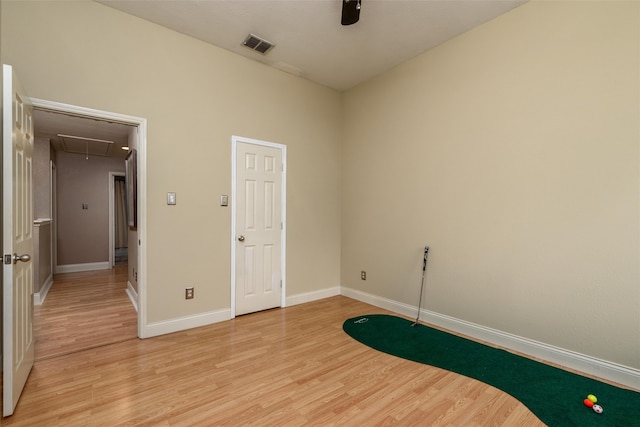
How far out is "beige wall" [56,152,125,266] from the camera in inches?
258

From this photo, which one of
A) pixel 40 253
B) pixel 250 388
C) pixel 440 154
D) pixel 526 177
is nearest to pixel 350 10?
pixel 440 154

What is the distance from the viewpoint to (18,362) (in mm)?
1970

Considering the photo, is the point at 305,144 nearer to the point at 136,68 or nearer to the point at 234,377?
the point at 136,68

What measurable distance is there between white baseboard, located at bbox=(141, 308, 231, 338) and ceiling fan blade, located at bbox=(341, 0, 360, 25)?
3260 mm

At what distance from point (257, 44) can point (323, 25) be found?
31.7 inches

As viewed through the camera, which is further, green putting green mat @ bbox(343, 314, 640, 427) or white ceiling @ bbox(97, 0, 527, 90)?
white ceiling @ bbox(97, 0, 527, 90)

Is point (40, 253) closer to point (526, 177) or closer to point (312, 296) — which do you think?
point (312, 296)

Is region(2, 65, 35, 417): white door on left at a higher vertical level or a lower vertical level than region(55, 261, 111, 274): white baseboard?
higher

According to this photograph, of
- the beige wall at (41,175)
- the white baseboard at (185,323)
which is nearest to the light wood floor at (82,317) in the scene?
the white baseboard at (185,323)

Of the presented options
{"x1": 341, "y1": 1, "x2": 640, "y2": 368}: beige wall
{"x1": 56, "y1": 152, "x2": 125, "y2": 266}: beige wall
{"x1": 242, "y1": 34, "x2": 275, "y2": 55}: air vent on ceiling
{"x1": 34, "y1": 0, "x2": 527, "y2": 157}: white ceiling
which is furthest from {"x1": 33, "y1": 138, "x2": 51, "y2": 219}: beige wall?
{"x1": 341, "y1": 1, "x2": 640, "y2": 368}: beige wall

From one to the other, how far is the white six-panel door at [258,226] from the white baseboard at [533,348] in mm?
1640

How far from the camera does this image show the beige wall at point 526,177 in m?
2.26

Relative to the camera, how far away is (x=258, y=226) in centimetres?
382

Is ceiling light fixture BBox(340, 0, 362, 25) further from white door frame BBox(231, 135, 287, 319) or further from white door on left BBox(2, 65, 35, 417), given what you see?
white door on left BBox(2, 65, 35, 417)
